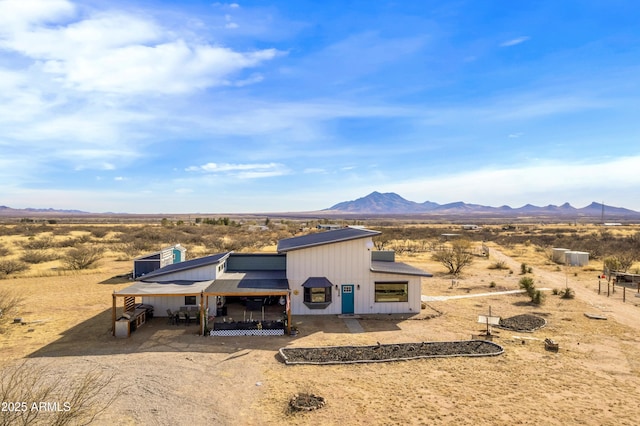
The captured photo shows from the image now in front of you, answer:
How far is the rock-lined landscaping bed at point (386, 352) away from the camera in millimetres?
14406

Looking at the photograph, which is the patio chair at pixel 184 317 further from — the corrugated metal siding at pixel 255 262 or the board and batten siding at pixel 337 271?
the board and batten siding at pixel 337 271

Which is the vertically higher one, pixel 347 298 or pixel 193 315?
pixel 347 298

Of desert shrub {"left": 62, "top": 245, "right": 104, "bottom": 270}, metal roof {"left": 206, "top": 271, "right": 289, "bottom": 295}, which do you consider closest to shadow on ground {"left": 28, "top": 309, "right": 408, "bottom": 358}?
metal roof {"left": 206, "top": 271, "right": 289, "bottom": 295}

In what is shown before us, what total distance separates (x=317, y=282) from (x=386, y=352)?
6263mm

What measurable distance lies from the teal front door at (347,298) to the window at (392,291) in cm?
149

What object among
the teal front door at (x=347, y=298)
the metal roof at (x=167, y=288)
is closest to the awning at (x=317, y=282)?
the teal front door at (x=347, y=298)

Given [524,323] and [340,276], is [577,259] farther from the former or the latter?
[340,276]

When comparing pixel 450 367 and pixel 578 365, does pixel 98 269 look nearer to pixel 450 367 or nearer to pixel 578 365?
pixel 450 367

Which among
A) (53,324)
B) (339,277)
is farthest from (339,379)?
(53,324)

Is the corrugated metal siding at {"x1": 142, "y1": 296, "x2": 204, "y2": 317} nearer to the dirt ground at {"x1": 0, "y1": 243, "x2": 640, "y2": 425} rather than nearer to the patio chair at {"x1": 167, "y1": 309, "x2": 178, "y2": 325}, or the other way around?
the patio chair at {"x1": 167, "y1": 309, "x2": 178, "y2": 325}

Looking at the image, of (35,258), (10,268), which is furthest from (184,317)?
(35,258)

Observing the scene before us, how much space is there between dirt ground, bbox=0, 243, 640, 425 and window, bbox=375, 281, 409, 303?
1.27 m

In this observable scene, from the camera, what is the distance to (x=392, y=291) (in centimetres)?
2150

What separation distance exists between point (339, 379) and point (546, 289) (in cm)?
2223
